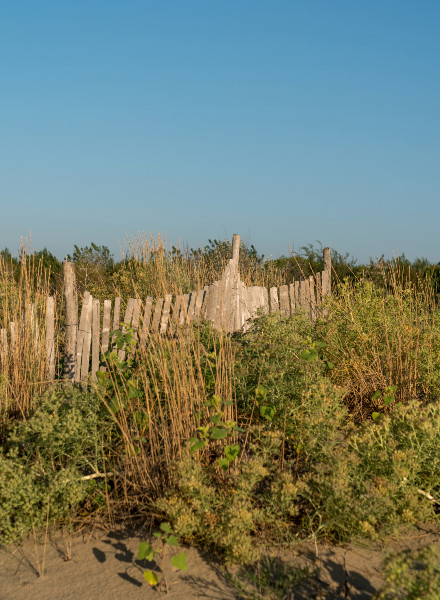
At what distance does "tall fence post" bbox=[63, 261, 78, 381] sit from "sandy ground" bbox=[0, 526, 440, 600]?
183cm

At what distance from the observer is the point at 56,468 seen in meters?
3.57

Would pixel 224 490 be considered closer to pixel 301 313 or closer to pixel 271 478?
pixel 271 478

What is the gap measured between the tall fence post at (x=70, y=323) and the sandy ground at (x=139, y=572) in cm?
183

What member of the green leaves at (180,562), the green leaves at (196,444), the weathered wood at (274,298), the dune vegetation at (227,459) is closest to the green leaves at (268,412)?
the dune vegetation at (227,459)

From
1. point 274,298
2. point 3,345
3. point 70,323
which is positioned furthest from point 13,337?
point 274,298

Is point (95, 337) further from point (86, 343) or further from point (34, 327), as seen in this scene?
point (34, 327)

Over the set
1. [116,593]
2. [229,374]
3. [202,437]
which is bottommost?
[116,593]

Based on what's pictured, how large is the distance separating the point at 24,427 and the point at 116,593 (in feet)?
4.25

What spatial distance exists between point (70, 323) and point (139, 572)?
8.29ft

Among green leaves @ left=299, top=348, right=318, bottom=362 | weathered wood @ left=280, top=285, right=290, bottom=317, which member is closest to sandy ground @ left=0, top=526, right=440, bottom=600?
green leaves @ left=299, top=348, right=318, bottom=362

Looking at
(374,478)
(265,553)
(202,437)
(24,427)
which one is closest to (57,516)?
(24,427)

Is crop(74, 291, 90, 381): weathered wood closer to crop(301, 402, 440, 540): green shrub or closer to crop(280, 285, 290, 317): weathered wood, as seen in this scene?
crop(301, 402, 440, 540): green shrub

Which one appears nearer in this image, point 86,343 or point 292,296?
point 86,343

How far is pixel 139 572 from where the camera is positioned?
2820mm
